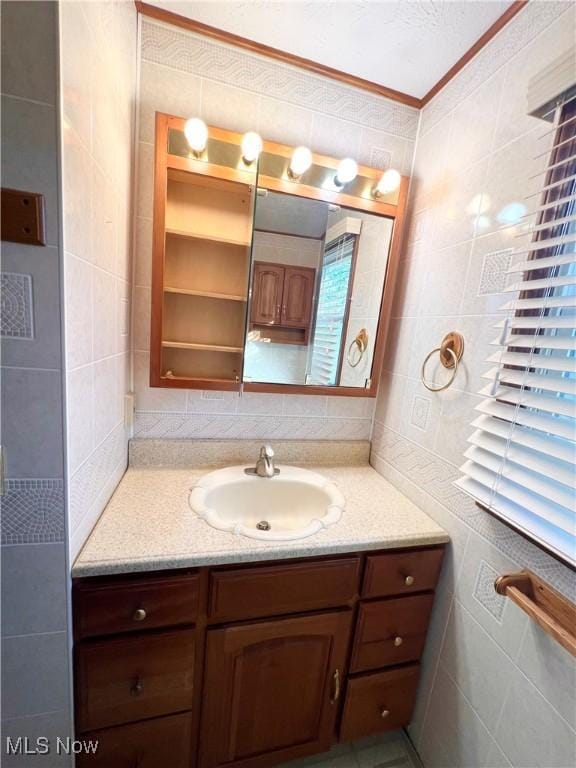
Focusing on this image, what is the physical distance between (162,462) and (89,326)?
25.1 inches

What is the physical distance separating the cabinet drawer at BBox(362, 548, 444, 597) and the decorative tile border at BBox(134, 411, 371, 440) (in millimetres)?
541

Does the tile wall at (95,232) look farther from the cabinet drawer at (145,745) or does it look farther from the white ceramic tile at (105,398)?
the cabinet drawer at (145,745)

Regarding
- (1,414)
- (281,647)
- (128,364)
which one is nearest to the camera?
(1,414)

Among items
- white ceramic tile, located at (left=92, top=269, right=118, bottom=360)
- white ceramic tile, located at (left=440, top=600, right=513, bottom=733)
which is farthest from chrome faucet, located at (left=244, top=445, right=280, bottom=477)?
white ceramic tile, located at (left=440, top=600, right=513, bottom=733)

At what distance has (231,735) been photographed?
0.91 meters

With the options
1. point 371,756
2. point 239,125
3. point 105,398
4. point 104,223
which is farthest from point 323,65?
point 371,756

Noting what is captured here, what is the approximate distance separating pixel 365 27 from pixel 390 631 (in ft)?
6.06

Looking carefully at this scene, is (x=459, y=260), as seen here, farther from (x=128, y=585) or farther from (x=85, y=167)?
(x=128, y=585)

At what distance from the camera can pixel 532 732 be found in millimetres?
729

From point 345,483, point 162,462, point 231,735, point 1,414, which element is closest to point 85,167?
point 1,414

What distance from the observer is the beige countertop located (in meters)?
0.75

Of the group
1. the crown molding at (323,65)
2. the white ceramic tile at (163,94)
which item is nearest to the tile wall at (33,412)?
the white ceramic tile at (163,94)

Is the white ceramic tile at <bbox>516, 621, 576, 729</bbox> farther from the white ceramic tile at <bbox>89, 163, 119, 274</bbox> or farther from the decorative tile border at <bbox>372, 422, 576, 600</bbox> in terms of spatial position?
the white ceramic tile at <bbox>89, 163, 119, 274</bbox>

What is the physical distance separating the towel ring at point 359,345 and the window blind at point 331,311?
43 mm
